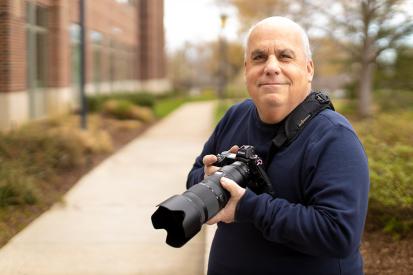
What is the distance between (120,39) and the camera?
24828mm

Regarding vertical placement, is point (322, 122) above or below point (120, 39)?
below

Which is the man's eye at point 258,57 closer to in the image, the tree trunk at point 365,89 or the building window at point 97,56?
the tree trunk at point 365,89

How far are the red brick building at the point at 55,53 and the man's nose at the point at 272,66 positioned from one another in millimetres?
8478

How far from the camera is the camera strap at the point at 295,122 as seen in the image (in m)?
1.76

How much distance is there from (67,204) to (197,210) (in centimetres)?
492

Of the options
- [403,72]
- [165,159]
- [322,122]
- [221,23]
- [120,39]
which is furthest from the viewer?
[120,39]

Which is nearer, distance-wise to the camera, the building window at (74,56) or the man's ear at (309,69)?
the man's ear at (309,69)

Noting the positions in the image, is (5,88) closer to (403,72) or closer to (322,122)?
(322,122)

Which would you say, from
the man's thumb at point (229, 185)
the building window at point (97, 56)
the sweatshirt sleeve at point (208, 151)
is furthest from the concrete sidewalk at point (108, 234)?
the building window at point (97, 56)

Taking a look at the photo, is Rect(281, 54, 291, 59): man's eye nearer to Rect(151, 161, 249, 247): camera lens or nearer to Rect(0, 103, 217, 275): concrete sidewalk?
Rect(151, 161, 249, 247): camera lens

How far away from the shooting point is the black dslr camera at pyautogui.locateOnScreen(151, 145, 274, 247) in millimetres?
1555

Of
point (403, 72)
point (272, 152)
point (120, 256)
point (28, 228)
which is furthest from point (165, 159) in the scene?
point (403, 72)

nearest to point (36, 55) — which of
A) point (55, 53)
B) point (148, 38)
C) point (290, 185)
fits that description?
point (55, 53)

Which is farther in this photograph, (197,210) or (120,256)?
(120,256)
